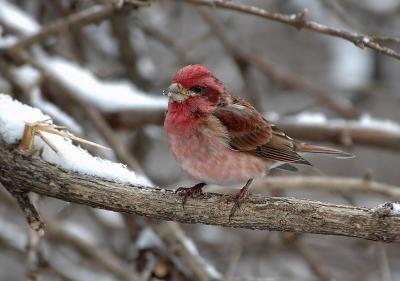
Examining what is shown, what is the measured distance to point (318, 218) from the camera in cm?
324

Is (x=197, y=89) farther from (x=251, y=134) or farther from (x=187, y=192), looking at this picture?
(x=187, y=192)

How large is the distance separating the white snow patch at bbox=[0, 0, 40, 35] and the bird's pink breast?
2.31m

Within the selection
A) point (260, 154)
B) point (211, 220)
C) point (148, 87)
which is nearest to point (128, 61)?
point (148, 87)

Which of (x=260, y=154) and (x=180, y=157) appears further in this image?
(x=260, y=154)

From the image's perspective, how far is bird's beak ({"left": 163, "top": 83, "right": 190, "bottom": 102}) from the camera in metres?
4.33

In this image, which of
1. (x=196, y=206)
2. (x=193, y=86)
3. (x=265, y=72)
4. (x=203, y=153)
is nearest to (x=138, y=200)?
(x=196, y=206)

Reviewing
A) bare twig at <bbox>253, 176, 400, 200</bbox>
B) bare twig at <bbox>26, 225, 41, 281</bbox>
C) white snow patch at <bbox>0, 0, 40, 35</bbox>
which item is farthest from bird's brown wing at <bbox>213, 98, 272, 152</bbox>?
white snow patch at <bbox>0, 0, 40, 35</bbox>

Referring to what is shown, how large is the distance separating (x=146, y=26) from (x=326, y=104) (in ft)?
6.61

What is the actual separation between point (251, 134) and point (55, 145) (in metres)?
1.90

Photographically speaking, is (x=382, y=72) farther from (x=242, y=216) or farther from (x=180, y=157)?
(x=242, y=216)

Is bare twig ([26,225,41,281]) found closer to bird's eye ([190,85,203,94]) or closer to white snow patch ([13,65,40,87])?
bird's eye ([190,85,203,94])

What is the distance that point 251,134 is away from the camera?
465cm

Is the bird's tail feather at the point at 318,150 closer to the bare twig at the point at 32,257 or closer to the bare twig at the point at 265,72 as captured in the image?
the bare twig at the point at 265,72

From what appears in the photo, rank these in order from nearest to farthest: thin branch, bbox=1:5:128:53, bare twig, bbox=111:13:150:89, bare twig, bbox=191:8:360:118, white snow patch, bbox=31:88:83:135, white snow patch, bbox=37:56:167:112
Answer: white snow patch, bbox=31:88:83:135, thin branch, bbox=1:5:128:53, white snow patch, bbox=37:56:167:112, bare twig, bbox=191:8:360:118, bare twig, bbox=111:13:150:89
